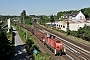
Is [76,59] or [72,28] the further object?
[72,28]

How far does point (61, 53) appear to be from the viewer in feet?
116

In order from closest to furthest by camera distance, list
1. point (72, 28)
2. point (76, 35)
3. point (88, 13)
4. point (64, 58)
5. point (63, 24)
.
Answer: point (64, 58)
point (76, 35)
point (72, 28)
point (63, 24)
point (88, 13)

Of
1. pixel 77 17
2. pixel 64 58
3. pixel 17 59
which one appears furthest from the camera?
pixel 77 17

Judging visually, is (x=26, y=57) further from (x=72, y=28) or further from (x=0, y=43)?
(x=72, y=28)

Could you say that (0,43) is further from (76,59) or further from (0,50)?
(76,59)

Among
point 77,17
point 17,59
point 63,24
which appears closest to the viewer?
point 17,59

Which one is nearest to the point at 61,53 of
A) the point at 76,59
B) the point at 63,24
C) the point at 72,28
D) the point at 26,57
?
the point at 76,59

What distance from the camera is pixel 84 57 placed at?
112 feet

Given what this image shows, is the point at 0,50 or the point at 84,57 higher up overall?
the point at 0,50

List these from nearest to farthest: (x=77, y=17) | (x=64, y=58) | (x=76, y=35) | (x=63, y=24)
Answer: (x=64, y=58) < (x=76, y=35) < (x=63, y=24) < (x=77, y=17)

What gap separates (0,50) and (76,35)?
39.4 m

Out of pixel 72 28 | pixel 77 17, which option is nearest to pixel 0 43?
pixel 72 28

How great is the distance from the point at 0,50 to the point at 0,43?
3.40 feet

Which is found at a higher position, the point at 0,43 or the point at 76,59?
the point at 0,43
